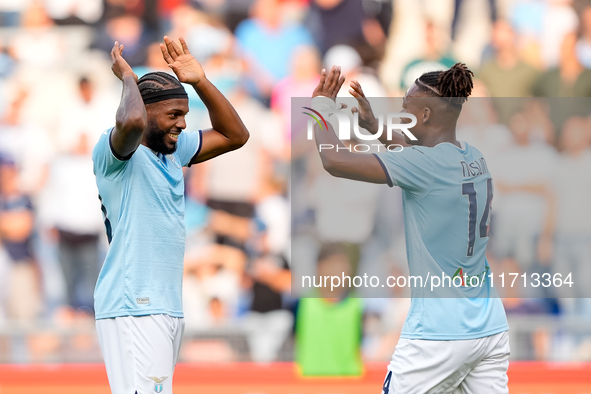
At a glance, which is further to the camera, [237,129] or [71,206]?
[71,206]

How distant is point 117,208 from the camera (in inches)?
135

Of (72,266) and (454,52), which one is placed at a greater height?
(454,52)

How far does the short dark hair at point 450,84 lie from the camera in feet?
11.4

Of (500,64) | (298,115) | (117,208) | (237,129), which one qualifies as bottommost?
(117,208)

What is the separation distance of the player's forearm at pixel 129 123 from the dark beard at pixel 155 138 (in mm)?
213

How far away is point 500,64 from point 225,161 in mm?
3464

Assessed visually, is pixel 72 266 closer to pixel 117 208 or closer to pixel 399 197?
pixel 399 197

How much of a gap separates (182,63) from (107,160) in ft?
2.22

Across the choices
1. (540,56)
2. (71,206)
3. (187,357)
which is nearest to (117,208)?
(187,357)

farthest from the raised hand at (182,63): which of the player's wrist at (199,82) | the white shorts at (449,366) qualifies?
the white shorts at (449,366)

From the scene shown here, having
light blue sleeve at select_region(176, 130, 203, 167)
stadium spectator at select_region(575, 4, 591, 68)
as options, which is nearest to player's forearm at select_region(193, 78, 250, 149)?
light blue sleeve at select_region(176, 130, 203, 167)

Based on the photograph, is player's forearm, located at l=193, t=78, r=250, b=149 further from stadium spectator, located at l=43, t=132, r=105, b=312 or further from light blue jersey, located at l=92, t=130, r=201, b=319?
stadium spectator, located at l=43, t=132, r=105, b=312

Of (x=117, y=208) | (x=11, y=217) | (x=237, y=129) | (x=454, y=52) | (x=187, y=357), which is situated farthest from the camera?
(x=454, y=52)

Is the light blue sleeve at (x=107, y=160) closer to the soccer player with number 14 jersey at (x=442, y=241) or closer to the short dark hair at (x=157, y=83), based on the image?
the short dark hair at (x=157, y=83)
